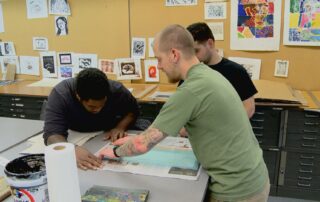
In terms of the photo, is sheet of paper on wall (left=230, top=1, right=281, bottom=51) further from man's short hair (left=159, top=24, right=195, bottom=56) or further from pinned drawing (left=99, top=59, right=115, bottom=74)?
man's short hair (left=159, top=24, right=195, bottom=56)

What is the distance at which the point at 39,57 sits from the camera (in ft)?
11.8

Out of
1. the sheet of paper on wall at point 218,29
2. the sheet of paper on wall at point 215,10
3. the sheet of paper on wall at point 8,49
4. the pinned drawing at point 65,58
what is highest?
the sheet of paper on wall at point 215,10

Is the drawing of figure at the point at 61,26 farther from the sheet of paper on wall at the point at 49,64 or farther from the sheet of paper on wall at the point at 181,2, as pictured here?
the sheet of paper on wall at the point at 181,2

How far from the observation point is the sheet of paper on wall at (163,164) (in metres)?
1.37

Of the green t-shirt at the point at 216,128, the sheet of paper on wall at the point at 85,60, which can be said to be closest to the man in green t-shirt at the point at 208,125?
the green t-shirt at the point at 216,128

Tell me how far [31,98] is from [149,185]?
2164 mm

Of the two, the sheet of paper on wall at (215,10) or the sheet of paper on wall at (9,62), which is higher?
the sheet of paper on wall at (215,10)

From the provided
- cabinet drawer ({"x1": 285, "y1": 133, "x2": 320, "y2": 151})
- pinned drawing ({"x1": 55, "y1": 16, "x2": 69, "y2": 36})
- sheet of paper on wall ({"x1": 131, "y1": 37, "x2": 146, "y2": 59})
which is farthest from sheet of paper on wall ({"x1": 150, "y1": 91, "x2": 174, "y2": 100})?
pinned drawing ({"x1": 55, "y1": 16, "x2": 69, "y2": 36})

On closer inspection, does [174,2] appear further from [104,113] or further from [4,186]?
[4,186]

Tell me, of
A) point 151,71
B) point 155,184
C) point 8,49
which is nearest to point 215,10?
point 151,71

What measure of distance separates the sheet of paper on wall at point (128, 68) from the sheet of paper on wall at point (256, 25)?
96 cm

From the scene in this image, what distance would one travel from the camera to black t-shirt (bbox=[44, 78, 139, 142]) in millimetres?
1743

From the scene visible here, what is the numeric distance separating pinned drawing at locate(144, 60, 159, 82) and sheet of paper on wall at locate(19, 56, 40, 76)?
4.16ft

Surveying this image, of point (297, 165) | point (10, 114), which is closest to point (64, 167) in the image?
point (297, 165)
